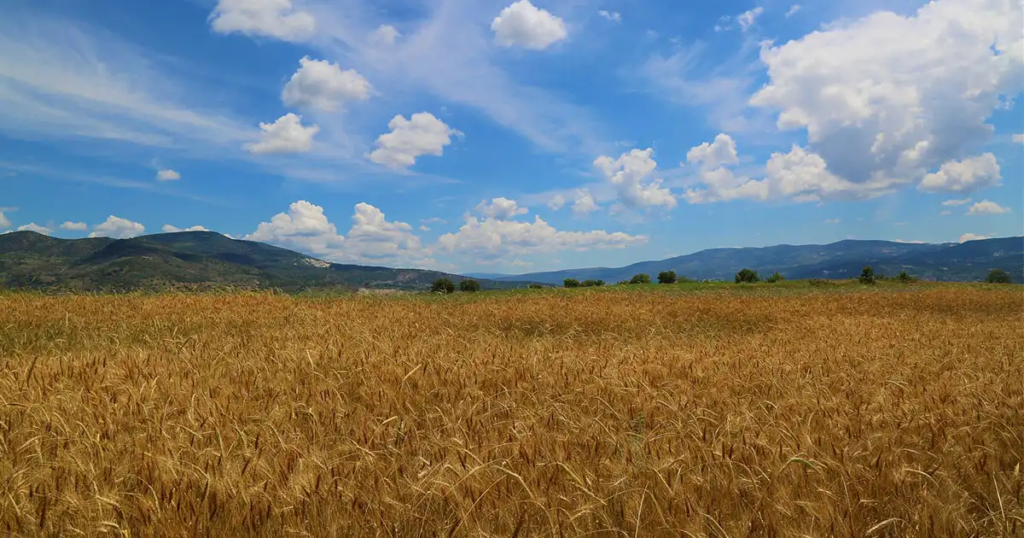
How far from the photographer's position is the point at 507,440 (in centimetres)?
315

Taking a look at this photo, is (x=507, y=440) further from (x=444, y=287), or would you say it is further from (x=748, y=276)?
(x=748, y=276)

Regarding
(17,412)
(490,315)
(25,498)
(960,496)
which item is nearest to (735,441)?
(960,496)

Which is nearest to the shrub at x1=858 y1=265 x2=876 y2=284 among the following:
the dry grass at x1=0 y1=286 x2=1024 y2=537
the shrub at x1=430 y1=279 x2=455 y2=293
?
the shrub at x1=430 y1=279 x2=455 y2=293

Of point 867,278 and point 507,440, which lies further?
point 867,278

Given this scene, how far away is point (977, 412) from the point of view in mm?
3504

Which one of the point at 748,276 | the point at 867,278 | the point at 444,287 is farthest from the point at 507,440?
the point at 748,276

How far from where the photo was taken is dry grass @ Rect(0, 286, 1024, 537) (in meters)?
2.12

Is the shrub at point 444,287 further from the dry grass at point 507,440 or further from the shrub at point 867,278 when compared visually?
the shrub at point 867,278

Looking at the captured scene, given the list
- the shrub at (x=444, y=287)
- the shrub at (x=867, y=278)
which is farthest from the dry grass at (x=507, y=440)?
the shrub at (x=867, y=278)

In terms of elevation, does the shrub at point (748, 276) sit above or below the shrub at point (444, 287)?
below

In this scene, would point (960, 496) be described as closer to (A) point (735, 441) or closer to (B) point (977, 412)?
(A) point (735, 441)

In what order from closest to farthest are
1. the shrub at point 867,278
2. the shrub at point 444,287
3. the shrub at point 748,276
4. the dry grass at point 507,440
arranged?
1. the dry grass at point 507,440
2. the shrub at point 444,287
3. the shrub at point 867,278
4. the shrub at point 748,276

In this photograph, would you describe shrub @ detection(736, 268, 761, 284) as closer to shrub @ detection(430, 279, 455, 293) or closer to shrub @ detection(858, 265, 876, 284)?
shrub @ detection(858, 265, 876, 284)

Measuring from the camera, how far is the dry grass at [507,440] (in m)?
2.12
